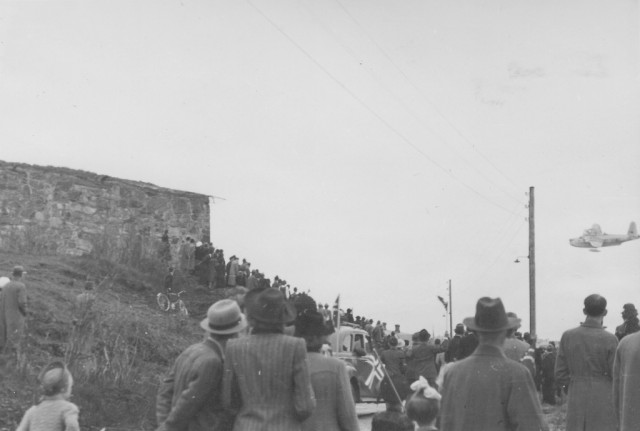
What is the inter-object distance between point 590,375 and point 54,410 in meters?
4.19

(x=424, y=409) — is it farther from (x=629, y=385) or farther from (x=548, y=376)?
(x=548, y=376)

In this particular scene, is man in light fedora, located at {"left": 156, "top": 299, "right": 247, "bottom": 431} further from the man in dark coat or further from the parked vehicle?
the man in dark coat

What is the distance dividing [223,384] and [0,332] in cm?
995

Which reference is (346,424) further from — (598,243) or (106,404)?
(598,243)

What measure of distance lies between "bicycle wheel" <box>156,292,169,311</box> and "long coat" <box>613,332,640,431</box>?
18.3 metres

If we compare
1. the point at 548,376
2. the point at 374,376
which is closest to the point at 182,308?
the point at 548,376

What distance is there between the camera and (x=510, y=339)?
823cm

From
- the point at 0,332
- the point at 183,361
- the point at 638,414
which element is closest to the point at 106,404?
the point at 0,332

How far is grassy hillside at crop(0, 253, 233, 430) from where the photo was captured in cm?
1120

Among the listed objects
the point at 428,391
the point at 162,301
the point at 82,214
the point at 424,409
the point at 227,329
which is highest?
the point at 82,214

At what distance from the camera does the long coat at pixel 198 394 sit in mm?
4992

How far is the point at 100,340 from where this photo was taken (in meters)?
13.7

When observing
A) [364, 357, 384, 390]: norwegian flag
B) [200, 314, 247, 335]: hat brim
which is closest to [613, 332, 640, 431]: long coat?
[200, 314, 247, 335]: hat brim

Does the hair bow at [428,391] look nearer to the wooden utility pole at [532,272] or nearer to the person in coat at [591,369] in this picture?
the person in coat at [591,369]
